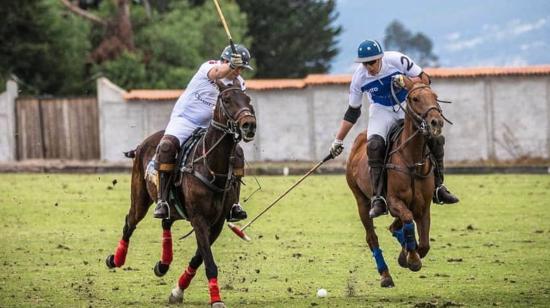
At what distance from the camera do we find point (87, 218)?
90.2 feet

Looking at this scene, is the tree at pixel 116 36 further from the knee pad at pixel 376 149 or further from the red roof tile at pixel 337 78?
the knee pad at pixel 376 149

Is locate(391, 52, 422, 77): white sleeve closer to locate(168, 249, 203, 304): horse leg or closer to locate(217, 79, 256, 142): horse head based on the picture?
locate(217, 79, 256, 142): horse head

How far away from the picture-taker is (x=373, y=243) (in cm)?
1694

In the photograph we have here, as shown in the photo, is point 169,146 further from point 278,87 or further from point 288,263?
point 278,87

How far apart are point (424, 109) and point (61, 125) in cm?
3585

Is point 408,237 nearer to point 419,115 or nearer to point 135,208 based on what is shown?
point 419,115

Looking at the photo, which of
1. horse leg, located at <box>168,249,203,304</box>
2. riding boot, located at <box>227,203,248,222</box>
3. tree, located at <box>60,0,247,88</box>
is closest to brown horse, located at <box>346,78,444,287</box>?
riding boot, located at <box>227,203,248,222</box>

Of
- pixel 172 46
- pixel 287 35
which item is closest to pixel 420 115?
pixel 172 46

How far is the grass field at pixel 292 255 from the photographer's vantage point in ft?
52.2

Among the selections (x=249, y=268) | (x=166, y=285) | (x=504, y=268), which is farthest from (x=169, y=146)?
(x=504, y=268)

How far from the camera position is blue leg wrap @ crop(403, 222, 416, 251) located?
1554 cm

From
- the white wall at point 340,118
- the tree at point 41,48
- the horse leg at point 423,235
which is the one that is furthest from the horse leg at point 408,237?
the tree at point 41,48

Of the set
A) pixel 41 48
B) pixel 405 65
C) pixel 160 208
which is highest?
pixel 41 48

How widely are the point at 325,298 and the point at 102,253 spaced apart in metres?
6.47
